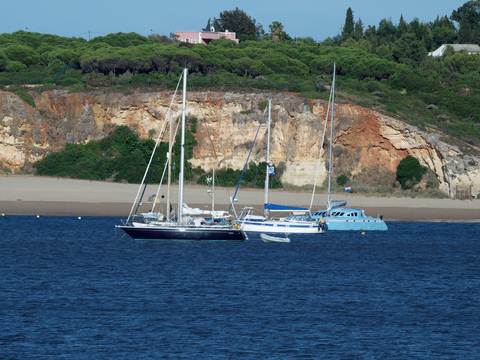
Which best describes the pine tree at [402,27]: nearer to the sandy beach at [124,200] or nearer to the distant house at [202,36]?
the distant house at [202,36]

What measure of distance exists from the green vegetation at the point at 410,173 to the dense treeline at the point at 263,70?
3.16 m

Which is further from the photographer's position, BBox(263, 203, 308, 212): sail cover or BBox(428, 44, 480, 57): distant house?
BBox(428, 44, 480, 57): distant house

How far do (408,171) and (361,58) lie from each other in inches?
790

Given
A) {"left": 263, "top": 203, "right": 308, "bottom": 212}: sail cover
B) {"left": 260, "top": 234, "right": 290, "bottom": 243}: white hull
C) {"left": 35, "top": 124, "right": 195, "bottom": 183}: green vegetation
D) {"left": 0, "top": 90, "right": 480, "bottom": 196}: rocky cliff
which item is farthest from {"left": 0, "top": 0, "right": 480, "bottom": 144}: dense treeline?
{"left": 260, "top": 234, "right": 290, "bottom": 243}: white hull

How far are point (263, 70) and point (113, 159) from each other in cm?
1707

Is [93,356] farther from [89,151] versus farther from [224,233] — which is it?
[89,151]

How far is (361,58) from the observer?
7981 cm

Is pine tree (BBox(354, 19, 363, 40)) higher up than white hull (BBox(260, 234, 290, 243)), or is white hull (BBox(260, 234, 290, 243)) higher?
pine tree (BBox(354, 19, 363, 40))

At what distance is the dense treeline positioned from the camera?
2657 inches

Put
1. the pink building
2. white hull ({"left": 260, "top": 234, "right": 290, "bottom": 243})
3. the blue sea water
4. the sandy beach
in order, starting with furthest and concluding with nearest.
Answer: the pink building → the sandy beach → white hull ({"left": 260, "top": 234, "right": 290, "bottom": 243}) → the blue sea water

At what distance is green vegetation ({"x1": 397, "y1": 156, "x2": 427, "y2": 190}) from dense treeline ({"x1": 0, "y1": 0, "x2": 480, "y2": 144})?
3.16 metres

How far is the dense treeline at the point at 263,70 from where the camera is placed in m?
67.5

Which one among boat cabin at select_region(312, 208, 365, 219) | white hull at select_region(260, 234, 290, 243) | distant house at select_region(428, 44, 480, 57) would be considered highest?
distant house at select_region(428, 44, 480, 57)

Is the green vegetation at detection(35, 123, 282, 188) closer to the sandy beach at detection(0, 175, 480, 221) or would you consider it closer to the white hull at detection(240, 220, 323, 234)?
the sandy beach at detection(0, 175, 480, 221)
